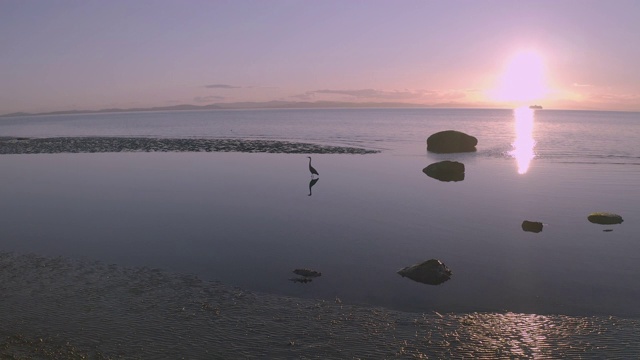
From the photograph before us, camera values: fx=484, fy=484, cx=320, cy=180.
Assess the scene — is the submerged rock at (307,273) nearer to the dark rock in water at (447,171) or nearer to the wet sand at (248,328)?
the wet sand at (248,328)

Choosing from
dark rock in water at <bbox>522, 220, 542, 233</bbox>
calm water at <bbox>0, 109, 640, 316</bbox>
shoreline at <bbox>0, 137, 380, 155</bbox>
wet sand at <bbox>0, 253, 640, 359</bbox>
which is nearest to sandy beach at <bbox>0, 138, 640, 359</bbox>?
wet sand at <bbox>0, 253, 640, 359</bbox>

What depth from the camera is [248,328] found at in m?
11.0

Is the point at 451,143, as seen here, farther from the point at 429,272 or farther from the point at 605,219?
the point at 429,272

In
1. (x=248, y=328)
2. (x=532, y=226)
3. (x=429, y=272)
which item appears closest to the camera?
(x=248, y=328)

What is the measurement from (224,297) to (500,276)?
8.21 m

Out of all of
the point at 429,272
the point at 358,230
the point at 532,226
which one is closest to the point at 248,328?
the point at 429,272

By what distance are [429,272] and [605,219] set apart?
11.5 metres

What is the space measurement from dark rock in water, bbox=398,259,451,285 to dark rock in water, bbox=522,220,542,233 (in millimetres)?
7026

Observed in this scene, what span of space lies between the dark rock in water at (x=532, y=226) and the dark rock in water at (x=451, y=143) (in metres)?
37.7

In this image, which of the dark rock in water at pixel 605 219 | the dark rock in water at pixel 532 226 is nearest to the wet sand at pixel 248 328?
the dark rock in water at pixel 532 226

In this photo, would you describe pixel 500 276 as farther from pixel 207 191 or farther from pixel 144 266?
pixel 207 191

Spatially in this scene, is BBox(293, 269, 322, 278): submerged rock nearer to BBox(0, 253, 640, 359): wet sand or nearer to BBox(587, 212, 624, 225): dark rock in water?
BBox(0, 253, 640, 359): wet sand

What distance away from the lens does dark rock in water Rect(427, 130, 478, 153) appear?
57.3 m

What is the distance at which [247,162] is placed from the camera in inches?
1783
